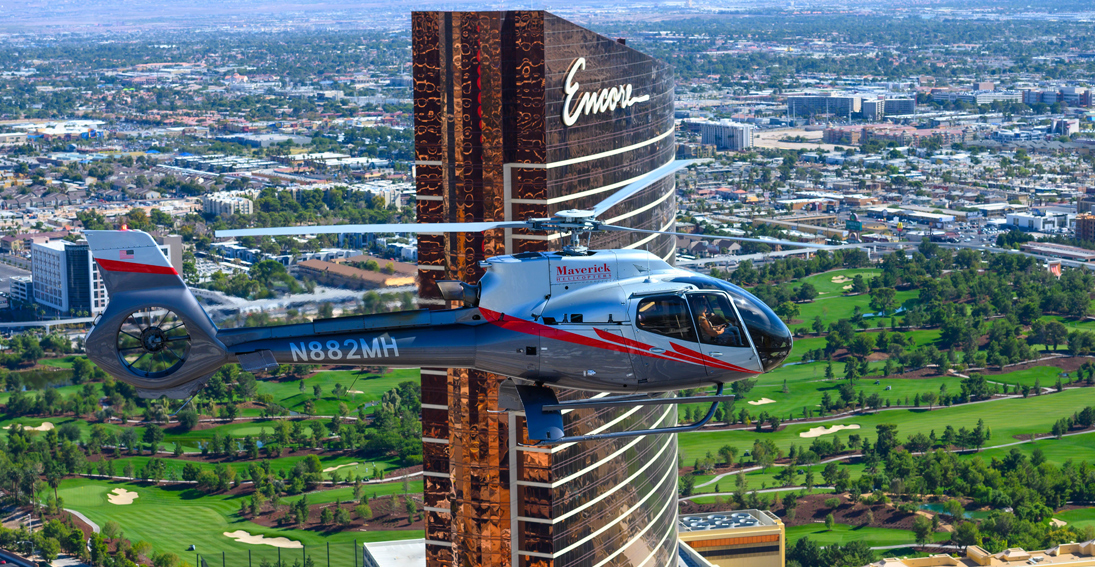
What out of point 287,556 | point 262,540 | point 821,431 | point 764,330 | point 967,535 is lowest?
point 821,431

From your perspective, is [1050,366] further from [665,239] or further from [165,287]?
[165,287]

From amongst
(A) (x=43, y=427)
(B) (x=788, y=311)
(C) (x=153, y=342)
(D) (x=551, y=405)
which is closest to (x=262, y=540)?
(A) (x=43, y=427)

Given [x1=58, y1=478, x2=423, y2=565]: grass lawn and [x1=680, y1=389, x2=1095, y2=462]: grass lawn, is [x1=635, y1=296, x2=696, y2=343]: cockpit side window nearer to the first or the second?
[x1=58, y1=478, x2=423, y2=565]: grass lawn

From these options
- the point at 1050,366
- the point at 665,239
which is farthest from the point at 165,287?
the point at 1050,366


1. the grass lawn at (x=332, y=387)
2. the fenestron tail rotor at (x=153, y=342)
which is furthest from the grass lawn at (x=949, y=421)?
the fenestron tail rotor at (x=153, y=342)

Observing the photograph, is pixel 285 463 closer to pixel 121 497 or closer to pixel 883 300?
pixel 121 497
